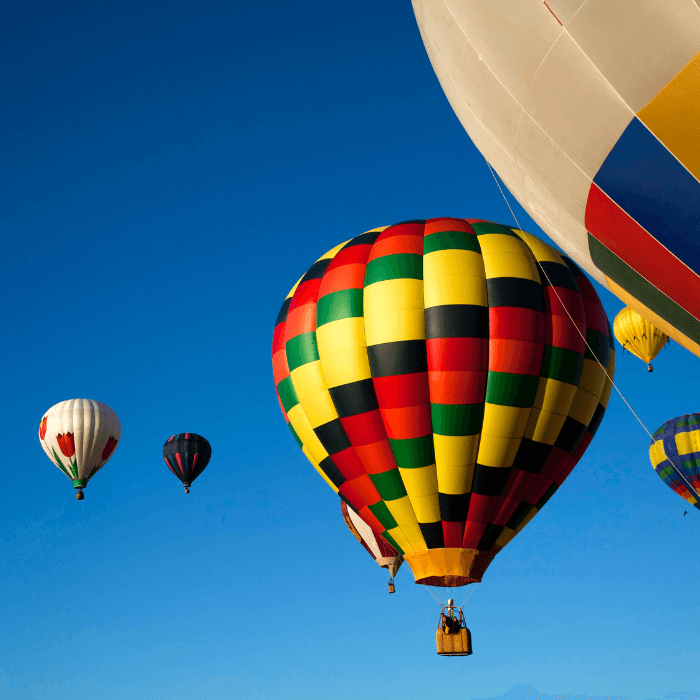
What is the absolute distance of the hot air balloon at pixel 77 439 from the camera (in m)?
25.2

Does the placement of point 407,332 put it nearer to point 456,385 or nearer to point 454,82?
point 456,385

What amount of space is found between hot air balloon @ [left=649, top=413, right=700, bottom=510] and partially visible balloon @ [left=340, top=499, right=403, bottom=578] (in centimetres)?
767

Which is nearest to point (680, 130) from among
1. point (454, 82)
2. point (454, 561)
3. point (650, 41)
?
point (650, 41)

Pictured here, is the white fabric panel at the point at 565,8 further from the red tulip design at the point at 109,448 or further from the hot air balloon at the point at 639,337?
the red tulip design at the point at 109,448

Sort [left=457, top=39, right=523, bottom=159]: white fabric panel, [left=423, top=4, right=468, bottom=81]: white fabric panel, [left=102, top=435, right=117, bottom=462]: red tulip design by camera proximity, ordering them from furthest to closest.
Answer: [left=102, top=435, right=117, bottom=462]: red tulip design, [left=423, top=4, right=468, bottom=81]: white fabric panel, [left=457, top=39, right=523, bottom=159]: white fabric panel

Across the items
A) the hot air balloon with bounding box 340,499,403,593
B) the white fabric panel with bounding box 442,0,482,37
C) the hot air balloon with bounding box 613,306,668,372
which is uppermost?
the hot air balloon with bounding box 613,306,668,372

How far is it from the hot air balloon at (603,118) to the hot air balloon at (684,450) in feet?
56.8

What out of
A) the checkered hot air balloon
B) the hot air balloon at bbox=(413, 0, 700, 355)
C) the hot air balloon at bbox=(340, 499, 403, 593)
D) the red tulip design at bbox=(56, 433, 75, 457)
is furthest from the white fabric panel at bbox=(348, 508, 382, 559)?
the hot air balloon at bbox=(413, 0, 700, 355)

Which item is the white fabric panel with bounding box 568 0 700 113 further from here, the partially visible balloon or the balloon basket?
the partially visible balloon

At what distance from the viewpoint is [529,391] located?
40.0ft

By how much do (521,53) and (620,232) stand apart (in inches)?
60.8

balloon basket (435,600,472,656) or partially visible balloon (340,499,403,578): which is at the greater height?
partially visible balloon (340,499,403,578)

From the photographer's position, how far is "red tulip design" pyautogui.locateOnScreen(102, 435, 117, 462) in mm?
25844

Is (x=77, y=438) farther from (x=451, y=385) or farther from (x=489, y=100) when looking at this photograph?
(x=489, y=100)
